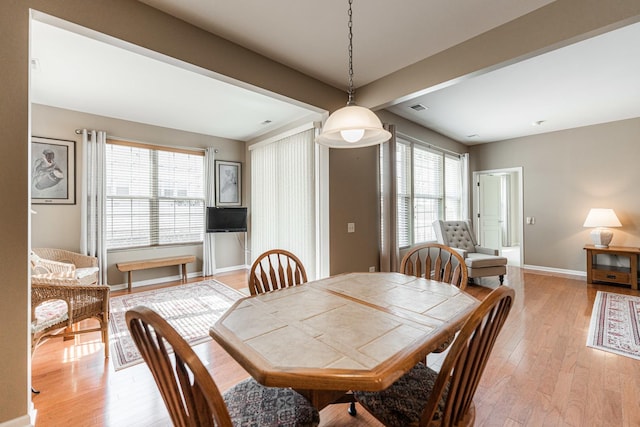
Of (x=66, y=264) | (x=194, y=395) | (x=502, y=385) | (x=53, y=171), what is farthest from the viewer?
(x=53, y=171)

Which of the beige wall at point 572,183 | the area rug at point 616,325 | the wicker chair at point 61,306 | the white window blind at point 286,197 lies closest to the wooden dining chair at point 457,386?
the wicker chair at point 61,306

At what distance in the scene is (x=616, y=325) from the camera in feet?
9.48

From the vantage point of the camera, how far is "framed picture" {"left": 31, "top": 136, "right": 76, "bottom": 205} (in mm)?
3709

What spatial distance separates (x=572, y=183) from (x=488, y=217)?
1623 mm

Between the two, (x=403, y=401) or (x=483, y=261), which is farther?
(x=483, y=261)

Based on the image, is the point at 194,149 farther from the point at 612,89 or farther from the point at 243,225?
the point at 612,89

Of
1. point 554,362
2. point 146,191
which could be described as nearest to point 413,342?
point 554,362

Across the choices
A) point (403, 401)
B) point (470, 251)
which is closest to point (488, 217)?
point (470, 251)

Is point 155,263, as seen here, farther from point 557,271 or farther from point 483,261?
point 557,271

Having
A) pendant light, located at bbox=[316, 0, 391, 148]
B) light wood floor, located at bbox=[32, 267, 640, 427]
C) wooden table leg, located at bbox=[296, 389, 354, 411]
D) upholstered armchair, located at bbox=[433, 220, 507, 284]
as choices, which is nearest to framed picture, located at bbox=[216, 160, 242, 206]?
light wood floor, located at bbox=[32, 267, 640, 427]

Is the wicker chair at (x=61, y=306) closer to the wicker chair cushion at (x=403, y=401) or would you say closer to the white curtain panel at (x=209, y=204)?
the wicker chair cushion at (x=403, y=401)

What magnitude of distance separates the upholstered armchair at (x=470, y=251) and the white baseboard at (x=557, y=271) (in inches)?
53.0

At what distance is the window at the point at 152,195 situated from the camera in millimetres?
4367

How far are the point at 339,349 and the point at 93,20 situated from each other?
2.43 meters
